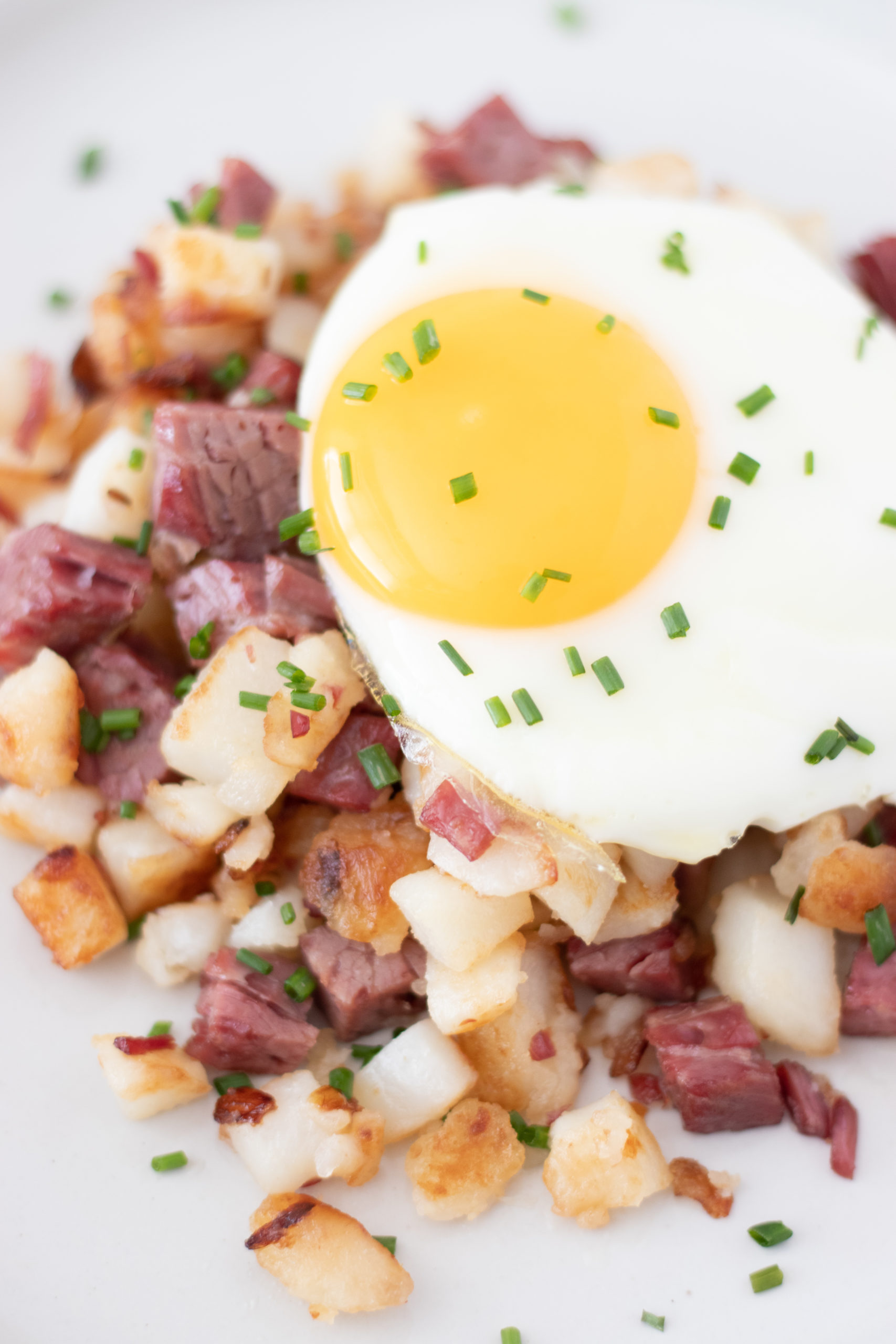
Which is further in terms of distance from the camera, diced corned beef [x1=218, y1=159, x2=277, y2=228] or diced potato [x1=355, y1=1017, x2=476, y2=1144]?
diced corned beef [x1=218, y1=159, x2=277, y2=228]

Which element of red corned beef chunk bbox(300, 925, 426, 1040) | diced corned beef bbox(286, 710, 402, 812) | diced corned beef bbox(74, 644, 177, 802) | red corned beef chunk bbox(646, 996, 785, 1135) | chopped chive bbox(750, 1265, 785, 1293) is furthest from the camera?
diced corned beef bbox(74, 644, 177, 802)

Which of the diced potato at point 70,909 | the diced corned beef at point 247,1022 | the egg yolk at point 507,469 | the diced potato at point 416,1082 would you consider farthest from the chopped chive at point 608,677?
the diced potato at point 70,909

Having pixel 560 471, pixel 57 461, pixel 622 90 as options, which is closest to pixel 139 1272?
pixel 560 471

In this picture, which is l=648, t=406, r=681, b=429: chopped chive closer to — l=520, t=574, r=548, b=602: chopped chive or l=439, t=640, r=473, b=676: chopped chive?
l=520, t=574, r=548, b=602: chopped chive

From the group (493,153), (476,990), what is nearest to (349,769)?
(476,990)

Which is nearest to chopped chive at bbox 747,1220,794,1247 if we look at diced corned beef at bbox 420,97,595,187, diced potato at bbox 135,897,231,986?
diced potato at bbox 135,897,231,986

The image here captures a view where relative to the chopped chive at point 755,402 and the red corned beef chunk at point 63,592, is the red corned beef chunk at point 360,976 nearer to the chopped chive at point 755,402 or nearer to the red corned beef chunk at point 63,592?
the red corned beef chunk at point 63,592

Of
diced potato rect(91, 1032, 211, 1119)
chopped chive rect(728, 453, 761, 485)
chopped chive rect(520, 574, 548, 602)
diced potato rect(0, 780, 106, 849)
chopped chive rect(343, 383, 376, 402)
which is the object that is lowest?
diced potato rect(91, 1032, 211, 1119)
